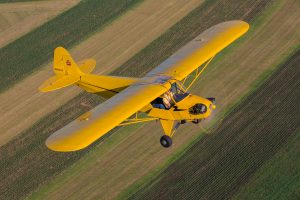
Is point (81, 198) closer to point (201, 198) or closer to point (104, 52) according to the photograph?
point (201, 198)

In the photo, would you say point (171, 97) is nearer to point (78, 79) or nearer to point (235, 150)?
point (235, 150)

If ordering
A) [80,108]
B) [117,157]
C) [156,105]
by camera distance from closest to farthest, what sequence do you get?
[156,105]
[117,157]
[80,108]

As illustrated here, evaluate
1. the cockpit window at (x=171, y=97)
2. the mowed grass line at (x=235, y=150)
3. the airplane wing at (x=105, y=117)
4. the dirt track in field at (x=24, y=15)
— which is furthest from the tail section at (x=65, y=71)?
the dirt track in field at (x=24, y=15)

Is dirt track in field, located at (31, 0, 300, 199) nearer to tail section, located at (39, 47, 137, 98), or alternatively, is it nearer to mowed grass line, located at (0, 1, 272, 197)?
mowed grass line, located at (0, 1, 272, 197)

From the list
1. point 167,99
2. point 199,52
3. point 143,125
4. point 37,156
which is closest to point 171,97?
point 167,99

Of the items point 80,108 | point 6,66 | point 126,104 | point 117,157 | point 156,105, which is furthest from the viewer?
point 6,66

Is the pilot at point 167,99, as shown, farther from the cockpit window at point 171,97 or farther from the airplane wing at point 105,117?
the airplane wing at point 105,117

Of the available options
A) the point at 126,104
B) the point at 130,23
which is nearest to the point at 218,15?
the point at 130,23
